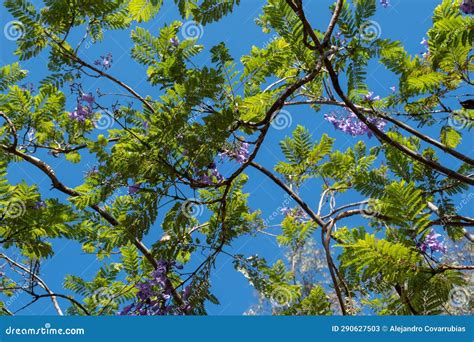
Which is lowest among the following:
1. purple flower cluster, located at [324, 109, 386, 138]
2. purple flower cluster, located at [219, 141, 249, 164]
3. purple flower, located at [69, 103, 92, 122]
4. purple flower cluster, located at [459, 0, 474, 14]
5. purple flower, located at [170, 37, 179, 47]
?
purple flower cluster, located at [219, 141, 249, 164]

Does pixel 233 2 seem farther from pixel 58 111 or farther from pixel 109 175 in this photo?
pixel 58 111

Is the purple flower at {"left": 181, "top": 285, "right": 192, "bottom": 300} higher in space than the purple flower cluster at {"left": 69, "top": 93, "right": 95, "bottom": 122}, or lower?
lower

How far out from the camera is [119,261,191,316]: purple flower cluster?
10.0 ft

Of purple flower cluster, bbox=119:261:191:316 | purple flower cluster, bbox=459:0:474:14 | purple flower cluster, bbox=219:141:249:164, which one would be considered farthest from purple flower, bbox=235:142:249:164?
purple flower cluster, bbox=459:0:474:14

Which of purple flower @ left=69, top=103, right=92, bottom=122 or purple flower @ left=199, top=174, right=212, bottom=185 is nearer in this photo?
purple flower @ left=199, top=174, right=212, bottom=185

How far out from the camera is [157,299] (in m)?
3.14

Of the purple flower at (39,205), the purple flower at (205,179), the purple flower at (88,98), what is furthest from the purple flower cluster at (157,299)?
the purple flower at (88,98)

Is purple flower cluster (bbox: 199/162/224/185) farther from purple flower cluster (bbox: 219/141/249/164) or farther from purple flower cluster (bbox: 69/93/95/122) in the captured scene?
purple flower cluster (bbox: 69/93/95/122)

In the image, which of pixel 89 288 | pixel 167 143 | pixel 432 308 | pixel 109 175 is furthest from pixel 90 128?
pixel 432 308

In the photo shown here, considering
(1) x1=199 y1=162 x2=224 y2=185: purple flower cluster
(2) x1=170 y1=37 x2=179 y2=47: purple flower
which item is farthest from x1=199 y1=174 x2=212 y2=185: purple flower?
(2) x1=170 y1=37 x2=179 y2=47: purple flower

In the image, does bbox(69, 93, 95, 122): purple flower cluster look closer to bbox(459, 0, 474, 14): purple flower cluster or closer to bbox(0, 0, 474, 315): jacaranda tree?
bbox(0, 0, 474, 315): jacaranda tree

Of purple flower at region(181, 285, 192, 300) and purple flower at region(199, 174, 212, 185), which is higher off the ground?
purple flower at region(199, 174, 212, 185)

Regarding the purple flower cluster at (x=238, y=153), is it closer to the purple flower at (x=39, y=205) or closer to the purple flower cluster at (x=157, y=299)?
the purple flower cluster at (x=157, y=299)

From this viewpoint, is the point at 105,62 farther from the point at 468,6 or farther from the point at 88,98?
the point at 468,6
